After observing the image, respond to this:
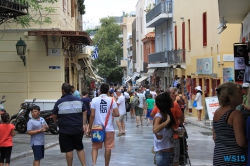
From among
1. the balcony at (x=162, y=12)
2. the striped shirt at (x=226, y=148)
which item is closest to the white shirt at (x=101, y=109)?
the striped shirt at (x=226, y=148)

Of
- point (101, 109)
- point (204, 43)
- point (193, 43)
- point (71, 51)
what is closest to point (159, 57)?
point (193, 43)

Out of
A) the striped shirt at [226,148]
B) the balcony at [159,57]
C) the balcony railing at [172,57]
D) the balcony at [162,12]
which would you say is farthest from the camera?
the balcony at [159,57]

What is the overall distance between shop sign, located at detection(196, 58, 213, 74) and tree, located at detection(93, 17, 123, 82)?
54593 millimetres

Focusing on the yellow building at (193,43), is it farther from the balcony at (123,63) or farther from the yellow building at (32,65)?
the balcony at (123,63)

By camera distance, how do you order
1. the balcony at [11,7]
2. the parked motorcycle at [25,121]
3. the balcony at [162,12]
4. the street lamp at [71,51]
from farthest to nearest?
the balcony at [162,12] → the street lamp at [71,51] → the parked motorcycle at [25,121] → the balcony at [11,7]

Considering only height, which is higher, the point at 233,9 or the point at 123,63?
the point at 123,63

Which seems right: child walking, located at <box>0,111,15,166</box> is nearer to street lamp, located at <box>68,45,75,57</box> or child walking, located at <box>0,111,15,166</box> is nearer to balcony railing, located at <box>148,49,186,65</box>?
street lamp, located at <box>68,45,75,57</box>

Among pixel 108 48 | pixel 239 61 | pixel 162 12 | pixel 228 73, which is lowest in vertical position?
pixel 228 73

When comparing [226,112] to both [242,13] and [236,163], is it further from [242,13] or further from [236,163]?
[242,13]

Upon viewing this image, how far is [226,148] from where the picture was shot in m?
6.06

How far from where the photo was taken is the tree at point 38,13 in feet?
55.7

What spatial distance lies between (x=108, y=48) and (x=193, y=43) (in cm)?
5508

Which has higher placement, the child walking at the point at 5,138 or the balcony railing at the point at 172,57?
the balcony railing at the point at 172,57

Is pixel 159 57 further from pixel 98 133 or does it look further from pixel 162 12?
pixel 98 133
